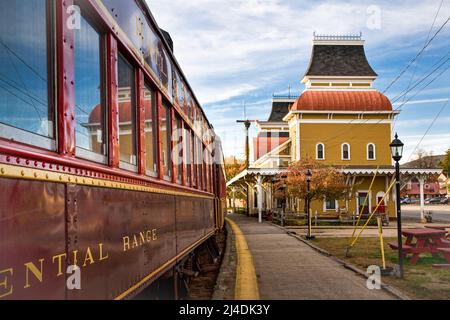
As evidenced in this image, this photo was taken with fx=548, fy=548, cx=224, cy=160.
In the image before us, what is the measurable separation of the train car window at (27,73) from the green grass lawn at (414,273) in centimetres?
672

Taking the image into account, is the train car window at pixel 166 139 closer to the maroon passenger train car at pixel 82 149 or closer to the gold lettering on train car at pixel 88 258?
the maroon passenger train car at pixel 82 149

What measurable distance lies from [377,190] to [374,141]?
350 cm

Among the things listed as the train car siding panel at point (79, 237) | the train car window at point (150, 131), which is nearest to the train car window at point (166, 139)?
the train car window at point (150, 131)

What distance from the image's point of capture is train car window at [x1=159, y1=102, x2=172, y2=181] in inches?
231

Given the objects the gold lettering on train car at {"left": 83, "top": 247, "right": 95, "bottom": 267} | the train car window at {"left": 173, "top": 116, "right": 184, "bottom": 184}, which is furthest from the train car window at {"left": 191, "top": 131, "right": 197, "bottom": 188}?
the gold lettering on train car at {"left": 83, "top": 247, "right": 95, "bottom": 267}

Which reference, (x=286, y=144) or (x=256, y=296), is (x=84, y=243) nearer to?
(x=256, y=296)

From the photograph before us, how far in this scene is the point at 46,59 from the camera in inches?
112

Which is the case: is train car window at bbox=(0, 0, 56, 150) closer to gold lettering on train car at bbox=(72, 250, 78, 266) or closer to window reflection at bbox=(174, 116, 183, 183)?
gold lettering on train car at bbox=(72, 250, 78, 266)

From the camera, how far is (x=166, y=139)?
6.18m

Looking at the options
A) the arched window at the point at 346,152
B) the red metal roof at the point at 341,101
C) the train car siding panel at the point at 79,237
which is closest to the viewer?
the train car siding panel at the point at 79,237

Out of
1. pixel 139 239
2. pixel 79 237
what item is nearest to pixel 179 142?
pixel 139 239

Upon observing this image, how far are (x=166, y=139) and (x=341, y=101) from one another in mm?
34470

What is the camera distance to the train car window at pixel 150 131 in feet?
16.8

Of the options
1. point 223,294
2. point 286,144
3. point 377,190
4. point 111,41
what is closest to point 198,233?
point 223,294
